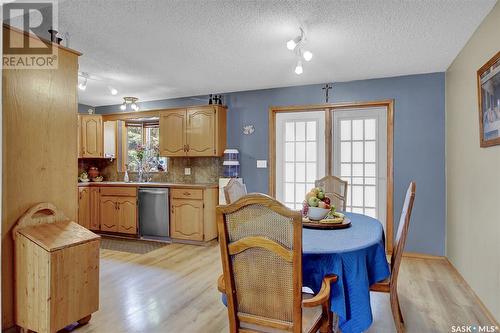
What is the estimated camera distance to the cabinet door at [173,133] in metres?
4.92

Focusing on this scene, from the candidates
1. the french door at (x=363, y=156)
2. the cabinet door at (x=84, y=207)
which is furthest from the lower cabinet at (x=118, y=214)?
the french door at (x=363, y=156)

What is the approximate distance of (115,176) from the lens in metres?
5.78

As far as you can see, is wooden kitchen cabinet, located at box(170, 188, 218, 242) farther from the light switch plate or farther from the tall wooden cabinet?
the tall wooden cabinet

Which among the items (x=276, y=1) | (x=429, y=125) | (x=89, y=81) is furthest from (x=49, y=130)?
(x=429, y=125)

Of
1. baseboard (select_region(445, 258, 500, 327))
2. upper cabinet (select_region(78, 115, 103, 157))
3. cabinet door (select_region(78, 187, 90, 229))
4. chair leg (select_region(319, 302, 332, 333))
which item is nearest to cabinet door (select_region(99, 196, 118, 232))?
cabinet door (select_region(78, 187, 90, 229))

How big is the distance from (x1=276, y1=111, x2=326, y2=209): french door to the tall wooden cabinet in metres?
2.84

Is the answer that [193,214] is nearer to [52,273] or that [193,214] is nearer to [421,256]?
[52,273]

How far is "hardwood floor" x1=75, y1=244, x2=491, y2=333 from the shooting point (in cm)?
227

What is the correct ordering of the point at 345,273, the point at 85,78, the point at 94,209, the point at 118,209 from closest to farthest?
the point at 345,273, the point at 85,78, the point at 118,209, the point at 94,209

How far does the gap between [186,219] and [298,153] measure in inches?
75.4

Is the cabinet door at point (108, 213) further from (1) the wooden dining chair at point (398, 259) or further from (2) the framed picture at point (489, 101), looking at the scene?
(2) the framed picture at point (489, 101)

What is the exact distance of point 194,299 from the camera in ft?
8.87

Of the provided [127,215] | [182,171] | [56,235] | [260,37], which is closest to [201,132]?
[182,171]

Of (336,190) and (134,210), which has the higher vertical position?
(336,190)
